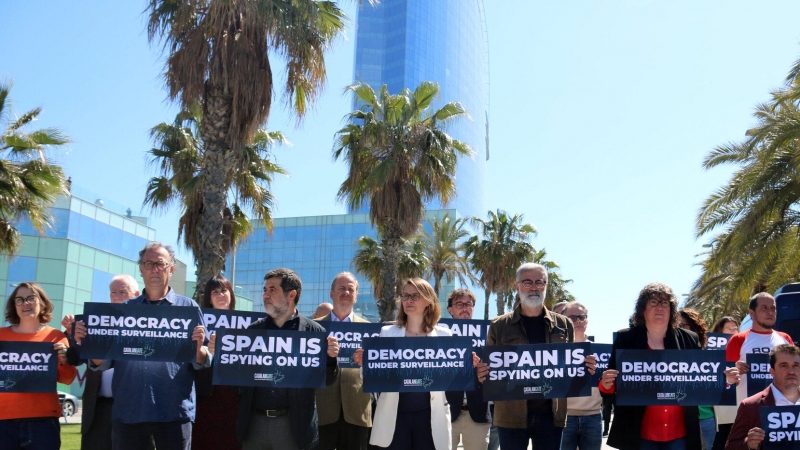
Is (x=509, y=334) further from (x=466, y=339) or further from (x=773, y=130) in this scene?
(x=773, y=130)

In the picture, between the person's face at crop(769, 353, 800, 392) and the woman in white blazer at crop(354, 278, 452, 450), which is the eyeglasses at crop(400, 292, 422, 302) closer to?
the woman in white blazer at crop(354, 278, 452, 450)

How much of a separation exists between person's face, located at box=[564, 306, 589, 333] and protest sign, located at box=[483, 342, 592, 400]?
6.78ft

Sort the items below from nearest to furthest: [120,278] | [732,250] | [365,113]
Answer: [120,278], [732,250], [365,113]

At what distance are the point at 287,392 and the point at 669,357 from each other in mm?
3096

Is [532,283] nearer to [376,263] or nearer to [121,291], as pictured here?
[121,291]

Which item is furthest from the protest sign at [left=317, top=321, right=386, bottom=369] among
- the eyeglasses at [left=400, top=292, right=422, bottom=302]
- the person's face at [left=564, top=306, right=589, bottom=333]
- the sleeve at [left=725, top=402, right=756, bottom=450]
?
the sleeve at [left=725, top=402, right=756, bottom=450]

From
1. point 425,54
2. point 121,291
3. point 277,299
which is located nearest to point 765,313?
point 277,299

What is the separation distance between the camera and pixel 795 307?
340 inches

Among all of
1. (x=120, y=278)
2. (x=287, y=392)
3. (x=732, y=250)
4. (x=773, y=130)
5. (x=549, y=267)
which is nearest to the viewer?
(x=287, y=392)

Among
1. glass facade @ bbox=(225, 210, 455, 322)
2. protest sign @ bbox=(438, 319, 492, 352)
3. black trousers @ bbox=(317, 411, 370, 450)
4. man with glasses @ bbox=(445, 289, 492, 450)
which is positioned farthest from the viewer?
glass facade @ bbox=(225, 210, 455, 322)

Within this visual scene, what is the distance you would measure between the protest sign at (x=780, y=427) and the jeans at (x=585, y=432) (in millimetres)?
2347

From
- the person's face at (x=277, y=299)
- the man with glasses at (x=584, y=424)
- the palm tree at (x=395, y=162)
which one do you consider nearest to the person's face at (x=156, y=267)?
the person's face at (x=277, y=299)

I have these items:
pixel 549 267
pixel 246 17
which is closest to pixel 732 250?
pixel 246 17

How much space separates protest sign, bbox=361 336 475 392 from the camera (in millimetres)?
6281
